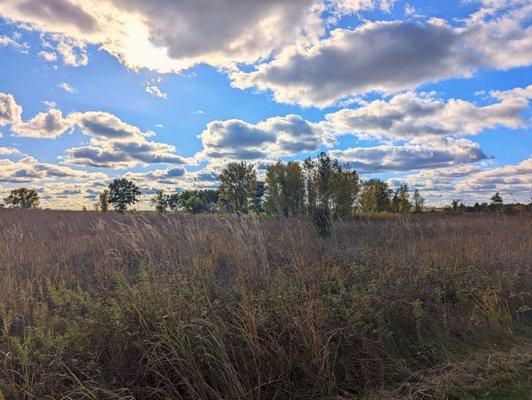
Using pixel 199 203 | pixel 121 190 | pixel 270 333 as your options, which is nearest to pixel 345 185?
pixel 199 203

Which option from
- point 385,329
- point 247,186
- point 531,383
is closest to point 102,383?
point 385,329

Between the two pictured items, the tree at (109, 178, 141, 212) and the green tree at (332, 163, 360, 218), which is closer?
the green tree at (332, 163, 360, 218)

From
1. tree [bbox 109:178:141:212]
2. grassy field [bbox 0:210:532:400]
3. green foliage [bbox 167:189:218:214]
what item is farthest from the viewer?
tree [bbox 109:178:141:212]

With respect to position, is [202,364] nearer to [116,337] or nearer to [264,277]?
[116,337]

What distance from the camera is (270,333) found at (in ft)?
14.6

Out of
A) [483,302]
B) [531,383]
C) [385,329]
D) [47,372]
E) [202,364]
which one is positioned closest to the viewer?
[47,372]

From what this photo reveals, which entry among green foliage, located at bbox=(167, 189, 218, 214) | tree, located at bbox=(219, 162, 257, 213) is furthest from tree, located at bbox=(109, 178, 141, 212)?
green foliage, located at bbox=(167, 189, 218, 214)

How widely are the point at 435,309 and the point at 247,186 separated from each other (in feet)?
127

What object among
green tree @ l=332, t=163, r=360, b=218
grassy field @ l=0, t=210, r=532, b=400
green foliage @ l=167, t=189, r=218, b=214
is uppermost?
green tree @ l=332, t=163, r=360, b=218

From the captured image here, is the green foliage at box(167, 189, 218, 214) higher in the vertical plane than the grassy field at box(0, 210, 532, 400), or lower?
higher

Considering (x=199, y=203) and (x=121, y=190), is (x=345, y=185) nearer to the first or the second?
(x=199, y=203)

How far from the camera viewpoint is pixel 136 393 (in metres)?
3.70

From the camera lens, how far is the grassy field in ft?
12.5

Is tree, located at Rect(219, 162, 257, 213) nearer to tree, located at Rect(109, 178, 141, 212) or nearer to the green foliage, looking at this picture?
the green foliage
